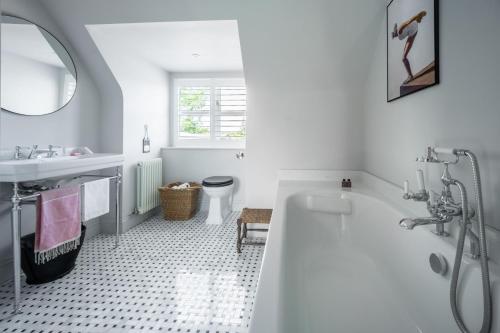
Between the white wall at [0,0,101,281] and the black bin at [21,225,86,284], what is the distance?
239 millimetres

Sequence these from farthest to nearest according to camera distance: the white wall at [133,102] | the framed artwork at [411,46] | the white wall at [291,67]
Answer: the white wall at [133,102]
the white wall at [291,67]
the framed artwork at [411,46]

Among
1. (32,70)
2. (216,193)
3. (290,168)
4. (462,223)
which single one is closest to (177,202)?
(216,193)

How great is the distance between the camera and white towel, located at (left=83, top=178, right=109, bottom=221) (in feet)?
6.67

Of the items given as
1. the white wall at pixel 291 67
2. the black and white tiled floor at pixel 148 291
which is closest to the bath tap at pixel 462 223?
the black and white tiled floor at pixel 148 291

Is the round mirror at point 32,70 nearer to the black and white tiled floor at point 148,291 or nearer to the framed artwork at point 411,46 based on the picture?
the black and white tiled floor at point 148,291

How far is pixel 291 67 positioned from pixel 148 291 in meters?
2.08

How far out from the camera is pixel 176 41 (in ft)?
8.82

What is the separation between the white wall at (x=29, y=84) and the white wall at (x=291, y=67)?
0.47m

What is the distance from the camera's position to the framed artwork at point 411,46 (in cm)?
125

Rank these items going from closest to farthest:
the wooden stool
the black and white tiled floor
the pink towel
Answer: the black and white tiled floor
the pink towel
the wooden stool

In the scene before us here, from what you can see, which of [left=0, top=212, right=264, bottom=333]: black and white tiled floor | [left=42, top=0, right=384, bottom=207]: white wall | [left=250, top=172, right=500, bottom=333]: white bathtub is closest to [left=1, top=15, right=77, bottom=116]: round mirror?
[left=42, top=0, right=384, bottom=207]: white wall

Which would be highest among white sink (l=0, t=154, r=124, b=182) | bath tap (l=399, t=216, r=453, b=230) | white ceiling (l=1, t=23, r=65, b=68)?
white ceiling (l=1, t=23, r=65, b=68)

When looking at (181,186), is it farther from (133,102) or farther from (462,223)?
(462,223)

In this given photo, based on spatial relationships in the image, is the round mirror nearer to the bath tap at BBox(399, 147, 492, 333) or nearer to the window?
the window
